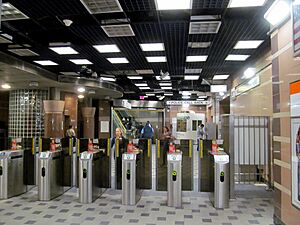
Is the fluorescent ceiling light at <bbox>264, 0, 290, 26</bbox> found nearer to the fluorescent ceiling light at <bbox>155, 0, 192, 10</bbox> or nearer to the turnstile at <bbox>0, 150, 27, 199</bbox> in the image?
the fluorescent ceiling light at <bbox>155, 0, 192, 10</bbox>

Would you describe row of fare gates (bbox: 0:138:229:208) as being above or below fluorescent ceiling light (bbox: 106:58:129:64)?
below

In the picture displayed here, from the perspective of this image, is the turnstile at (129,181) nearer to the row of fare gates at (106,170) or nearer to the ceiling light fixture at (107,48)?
the row of fare gates at (106,170)

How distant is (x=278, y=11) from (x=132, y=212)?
3511mm

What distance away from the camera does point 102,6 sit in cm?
391

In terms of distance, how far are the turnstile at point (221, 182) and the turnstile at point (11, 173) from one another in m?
3.87

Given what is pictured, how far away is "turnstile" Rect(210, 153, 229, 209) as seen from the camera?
459 cm

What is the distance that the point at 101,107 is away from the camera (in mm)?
15781

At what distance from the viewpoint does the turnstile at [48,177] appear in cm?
515

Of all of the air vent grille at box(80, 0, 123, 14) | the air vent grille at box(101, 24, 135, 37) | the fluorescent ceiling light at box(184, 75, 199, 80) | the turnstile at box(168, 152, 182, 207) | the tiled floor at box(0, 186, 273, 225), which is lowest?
the tiled floor at box(0, 186, 273, 225)

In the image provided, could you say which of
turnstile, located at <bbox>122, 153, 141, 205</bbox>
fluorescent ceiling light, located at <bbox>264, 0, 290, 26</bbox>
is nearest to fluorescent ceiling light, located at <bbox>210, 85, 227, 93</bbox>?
turnstile, located at <bbox>122, 153, 141, 205</bbox>

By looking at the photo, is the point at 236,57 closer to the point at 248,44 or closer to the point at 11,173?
the point at 248,44

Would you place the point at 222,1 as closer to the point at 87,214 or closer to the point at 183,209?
the point at 183,209

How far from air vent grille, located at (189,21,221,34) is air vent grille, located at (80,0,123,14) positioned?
1.33 m

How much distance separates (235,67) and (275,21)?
473 centimetres
